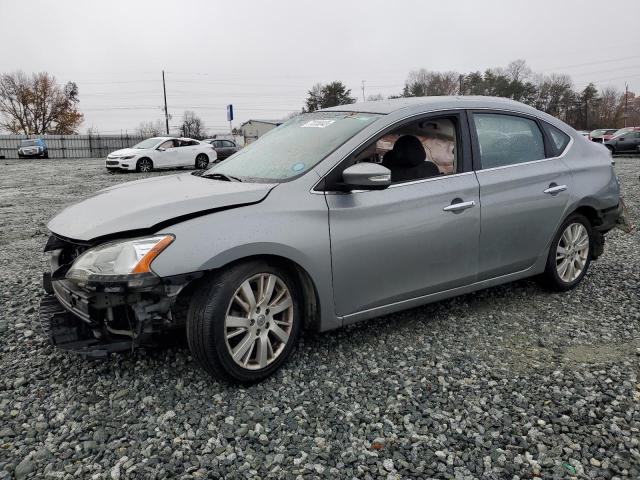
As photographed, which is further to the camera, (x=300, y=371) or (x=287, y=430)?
(x=300, y=371)

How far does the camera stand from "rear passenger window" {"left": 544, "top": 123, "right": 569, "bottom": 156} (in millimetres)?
4266

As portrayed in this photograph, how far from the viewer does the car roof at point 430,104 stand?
11.9ft

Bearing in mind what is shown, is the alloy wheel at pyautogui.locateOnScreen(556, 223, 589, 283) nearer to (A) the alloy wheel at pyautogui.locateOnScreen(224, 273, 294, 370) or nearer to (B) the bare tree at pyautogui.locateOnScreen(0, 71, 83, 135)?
(A) the alloy wheel at pyautogui.locateOnScreen(224, 273, 294, 370)

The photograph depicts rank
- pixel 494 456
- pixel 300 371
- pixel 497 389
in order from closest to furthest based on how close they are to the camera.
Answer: pixel 494 456, pixel 497 389, pixel 300 371

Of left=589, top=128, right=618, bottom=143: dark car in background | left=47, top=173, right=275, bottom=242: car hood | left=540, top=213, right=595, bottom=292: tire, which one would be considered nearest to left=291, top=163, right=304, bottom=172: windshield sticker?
left=47, top=173, right=275, bottom=242: car hood

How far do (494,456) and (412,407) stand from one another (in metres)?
0.50

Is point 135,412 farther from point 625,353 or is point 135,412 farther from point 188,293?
point 625,353

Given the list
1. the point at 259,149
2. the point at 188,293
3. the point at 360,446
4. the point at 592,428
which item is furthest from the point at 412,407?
the point at 259,149

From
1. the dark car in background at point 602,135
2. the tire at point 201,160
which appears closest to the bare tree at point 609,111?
the dark car in background at point 602,135

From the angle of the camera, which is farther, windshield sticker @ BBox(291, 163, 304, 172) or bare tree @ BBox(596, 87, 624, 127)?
bare tree @ BBox(596, 87, 624, 127)

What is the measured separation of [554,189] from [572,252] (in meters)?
0.67

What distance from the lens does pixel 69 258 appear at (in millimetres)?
3145

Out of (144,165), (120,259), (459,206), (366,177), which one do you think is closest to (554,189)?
(459,206)

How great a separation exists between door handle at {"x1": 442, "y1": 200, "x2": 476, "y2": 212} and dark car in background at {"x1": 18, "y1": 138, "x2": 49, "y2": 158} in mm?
33260
